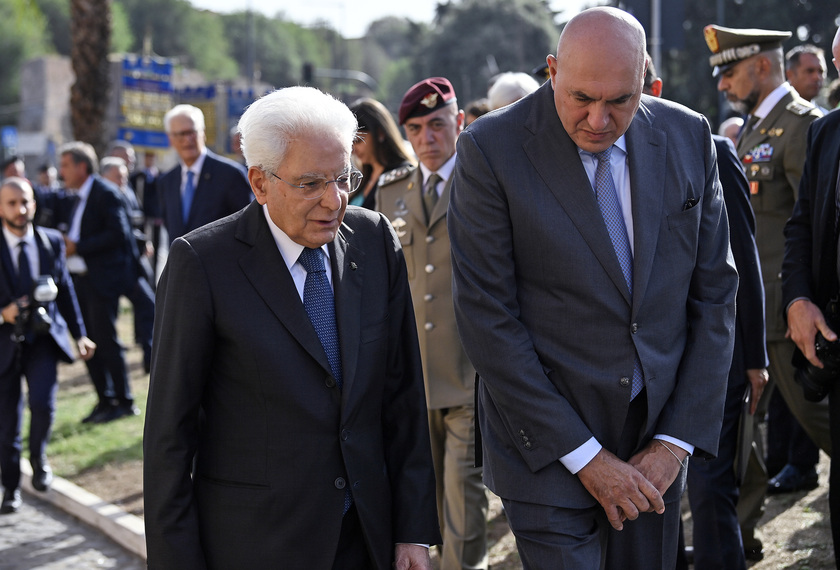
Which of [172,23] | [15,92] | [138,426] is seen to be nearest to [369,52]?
[172,23]

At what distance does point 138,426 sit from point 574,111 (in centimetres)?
736

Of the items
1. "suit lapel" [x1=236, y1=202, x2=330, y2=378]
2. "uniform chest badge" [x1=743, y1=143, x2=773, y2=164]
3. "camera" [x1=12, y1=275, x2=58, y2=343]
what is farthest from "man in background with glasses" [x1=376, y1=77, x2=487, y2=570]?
"camera" [x1=12, y1=275, x2=58, y2=343]

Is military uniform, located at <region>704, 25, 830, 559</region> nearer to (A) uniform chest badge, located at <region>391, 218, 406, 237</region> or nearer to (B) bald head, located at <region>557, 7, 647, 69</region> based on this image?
(A) uniform chest badge, located at <region>391, 218, 406, 237</region>

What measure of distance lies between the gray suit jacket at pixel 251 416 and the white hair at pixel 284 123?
0.22 m

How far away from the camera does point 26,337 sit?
7301mm

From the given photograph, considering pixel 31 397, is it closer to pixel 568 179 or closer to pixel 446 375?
pixel 446 375

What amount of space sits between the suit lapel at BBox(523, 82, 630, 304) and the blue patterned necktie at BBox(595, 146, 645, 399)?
0.05m

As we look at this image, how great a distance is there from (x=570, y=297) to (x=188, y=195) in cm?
534

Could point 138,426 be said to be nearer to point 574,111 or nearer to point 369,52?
point 574,111

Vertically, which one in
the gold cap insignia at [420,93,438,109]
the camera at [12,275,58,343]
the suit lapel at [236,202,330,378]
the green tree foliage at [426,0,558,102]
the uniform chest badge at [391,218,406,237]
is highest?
the green tree foliage at [426,0,558,102]

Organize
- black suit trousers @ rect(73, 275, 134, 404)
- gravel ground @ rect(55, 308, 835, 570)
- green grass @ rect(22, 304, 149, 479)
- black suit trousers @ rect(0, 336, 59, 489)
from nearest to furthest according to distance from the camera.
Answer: gravel ground @ rect(55, 308, 835, 570), black suit trousers @ rect(0, 336, 59, 489), green grass @ rect(22, 304, 149, 479), black suit trousers @ rect(73, 275, 134, 404)

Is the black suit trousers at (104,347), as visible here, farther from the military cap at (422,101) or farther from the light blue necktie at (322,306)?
the light blue necktie at (322,306)

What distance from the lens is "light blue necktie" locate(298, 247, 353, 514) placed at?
2.91 metres

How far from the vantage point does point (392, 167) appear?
19.5 feet
